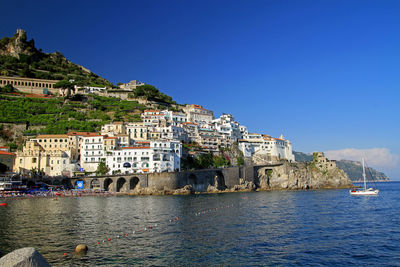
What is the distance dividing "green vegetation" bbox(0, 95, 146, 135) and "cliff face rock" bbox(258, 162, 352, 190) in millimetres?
42346

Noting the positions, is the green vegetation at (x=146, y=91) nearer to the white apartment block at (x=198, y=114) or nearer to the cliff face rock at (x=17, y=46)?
the white apartment block at (x=198, y=114)

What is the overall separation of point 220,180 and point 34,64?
93.2m

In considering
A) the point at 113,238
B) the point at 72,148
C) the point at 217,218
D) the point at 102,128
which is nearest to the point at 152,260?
the point at 113,238

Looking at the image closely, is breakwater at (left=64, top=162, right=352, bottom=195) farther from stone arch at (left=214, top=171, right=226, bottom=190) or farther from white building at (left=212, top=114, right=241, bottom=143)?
white building at (left=212, top=114, right=241, bottom=143)

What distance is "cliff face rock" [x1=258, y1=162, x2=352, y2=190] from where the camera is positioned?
8375 centimetres

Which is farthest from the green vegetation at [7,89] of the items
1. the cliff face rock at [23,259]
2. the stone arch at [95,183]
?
the cliff face rock at [23,259]

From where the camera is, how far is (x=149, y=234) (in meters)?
24.0

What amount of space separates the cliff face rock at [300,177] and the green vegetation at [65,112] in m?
42.3

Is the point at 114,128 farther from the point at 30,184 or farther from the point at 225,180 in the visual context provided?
the point at 225,180

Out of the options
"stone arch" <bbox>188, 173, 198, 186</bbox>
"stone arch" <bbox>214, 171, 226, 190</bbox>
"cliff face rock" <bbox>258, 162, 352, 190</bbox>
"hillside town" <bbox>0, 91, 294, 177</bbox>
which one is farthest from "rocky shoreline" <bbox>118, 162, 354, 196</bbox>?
"hillside town" <bbox>0, 91, 294, 177</bbox>

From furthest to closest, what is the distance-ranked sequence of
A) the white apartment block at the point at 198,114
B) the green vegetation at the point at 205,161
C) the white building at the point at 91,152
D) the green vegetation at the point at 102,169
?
the white apartment block at the point at 198,114 → the green vegetation at the point at 205,161 → the white building at the point at 91,152 → the green vegetation at the point at 102,169

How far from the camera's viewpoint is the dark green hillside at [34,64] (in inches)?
4616

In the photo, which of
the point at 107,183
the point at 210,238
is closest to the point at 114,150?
the point at 107,183

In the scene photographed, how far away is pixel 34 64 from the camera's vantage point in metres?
126
